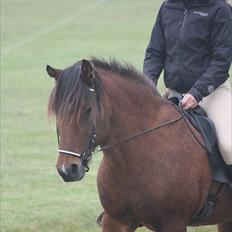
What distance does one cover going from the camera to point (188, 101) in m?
6.53

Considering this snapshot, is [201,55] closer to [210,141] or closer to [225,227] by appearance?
[210,141]

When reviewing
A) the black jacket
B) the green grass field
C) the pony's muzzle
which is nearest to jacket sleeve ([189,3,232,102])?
the black jacket

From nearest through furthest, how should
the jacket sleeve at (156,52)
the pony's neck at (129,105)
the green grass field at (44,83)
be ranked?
the pony's neck at (129,105)
the jacket sleeve at (156,52)
the green grass field at (44,83)

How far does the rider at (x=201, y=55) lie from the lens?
6.60 meters

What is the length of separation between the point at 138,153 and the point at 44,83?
17.7 metres

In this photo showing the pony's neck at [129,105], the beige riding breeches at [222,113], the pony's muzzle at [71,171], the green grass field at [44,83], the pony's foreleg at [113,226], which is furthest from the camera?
the green grass field at [44,83]

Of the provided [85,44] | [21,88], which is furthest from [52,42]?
[21,88]

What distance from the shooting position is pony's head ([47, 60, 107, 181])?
5625 millimetres

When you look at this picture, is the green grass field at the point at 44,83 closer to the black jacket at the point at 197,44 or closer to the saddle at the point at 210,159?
the saddle at the point at 210,159

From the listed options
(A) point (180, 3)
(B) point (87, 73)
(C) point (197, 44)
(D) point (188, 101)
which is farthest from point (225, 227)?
(B) point (87, 73)

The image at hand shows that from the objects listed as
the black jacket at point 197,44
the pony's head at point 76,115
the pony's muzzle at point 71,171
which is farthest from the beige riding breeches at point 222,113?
the pony's muzzle at point 71,171

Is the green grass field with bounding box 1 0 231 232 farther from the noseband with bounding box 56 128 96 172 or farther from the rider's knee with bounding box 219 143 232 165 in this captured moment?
the noseband with bounding box 56 128 96 172

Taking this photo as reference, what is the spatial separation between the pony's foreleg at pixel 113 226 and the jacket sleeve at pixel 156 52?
4.11 feet

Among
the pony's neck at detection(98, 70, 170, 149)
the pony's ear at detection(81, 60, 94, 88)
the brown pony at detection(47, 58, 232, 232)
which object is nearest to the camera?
the pony's ear at detection(81, 60, 94, 88)
